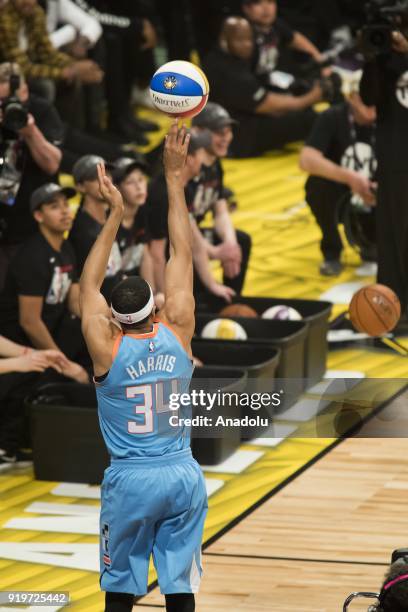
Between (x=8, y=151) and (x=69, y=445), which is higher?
(x=8, y=151)

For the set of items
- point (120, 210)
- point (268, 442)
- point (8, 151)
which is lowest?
point (268, 442)

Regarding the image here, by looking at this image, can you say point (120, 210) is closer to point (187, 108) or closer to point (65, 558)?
point (187, 108)

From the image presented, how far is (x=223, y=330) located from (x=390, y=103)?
7.28ft

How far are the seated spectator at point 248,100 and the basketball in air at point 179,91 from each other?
346 inches

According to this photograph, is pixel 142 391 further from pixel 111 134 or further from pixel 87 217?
pixel 111 134

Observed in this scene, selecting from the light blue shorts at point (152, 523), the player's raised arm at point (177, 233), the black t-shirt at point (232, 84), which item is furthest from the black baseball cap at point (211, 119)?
the light blue shorts at point (152, 523)

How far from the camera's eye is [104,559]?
240 inches

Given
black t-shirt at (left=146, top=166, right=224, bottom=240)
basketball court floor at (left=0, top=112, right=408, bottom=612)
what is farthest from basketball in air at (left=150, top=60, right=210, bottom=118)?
black t-shirt at (left=146, top=166, right=224, bottom=240)

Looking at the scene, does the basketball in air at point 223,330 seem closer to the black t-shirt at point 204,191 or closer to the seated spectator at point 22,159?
the black t-shirt at point 204,191

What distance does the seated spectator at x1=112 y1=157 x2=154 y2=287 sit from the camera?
9.90 metres

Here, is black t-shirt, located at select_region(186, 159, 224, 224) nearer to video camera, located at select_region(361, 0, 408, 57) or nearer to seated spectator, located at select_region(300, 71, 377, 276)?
seated spectator, located at select_region(300, 71, 377, 276)

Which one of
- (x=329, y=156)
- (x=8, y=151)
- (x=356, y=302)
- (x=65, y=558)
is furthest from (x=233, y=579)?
(x=329, y=156)

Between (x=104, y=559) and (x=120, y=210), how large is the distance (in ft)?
5.01

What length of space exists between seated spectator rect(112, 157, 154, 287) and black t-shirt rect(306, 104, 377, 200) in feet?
9.24
